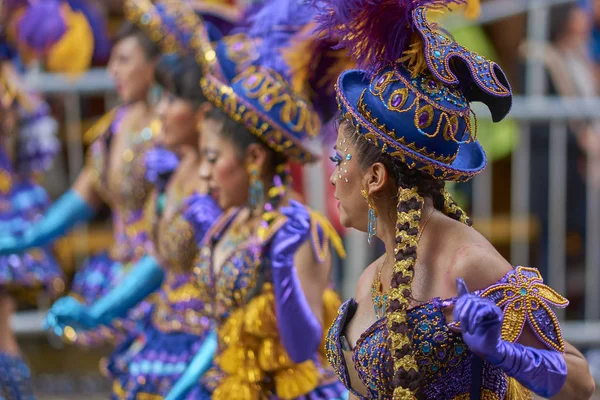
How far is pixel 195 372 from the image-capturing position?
132 inches

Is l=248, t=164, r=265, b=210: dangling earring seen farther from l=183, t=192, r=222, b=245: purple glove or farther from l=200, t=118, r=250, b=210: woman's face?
l=183, t=192, r=222, b=245: purple glove

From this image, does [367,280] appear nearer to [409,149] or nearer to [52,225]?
[409,149]

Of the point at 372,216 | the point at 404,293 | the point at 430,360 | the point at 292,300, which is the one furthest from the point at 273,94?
the point at 430,360

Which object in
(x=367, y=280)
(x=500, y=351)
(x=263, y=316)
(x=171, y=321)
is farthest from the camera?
(x=171, y=321)

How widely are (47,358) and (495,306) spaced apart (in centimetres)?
500

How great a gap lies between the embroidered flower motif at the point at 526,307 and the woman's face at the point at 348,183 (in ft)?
1.35

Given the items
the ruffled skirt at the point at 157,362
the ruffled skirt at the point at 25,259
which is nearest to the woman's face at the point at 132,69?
the ruffled skirt at the point at 25,259

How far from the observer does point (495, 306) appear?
1.96 meters

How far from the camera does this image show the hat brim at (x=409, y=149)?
2.23 meters

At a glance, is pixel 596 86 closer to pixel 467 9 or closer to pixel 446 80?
pixel 467 9

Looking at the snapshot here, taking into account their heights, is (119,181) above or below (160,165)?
below

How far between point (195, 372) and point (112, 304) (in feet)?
2.73

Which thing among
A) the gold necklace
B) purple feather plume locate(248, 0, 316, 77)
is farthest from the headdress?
the gold necklace

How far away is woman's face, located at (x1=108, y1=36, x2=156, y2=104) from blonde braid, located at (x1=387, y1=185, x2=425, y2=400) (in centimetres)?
274
